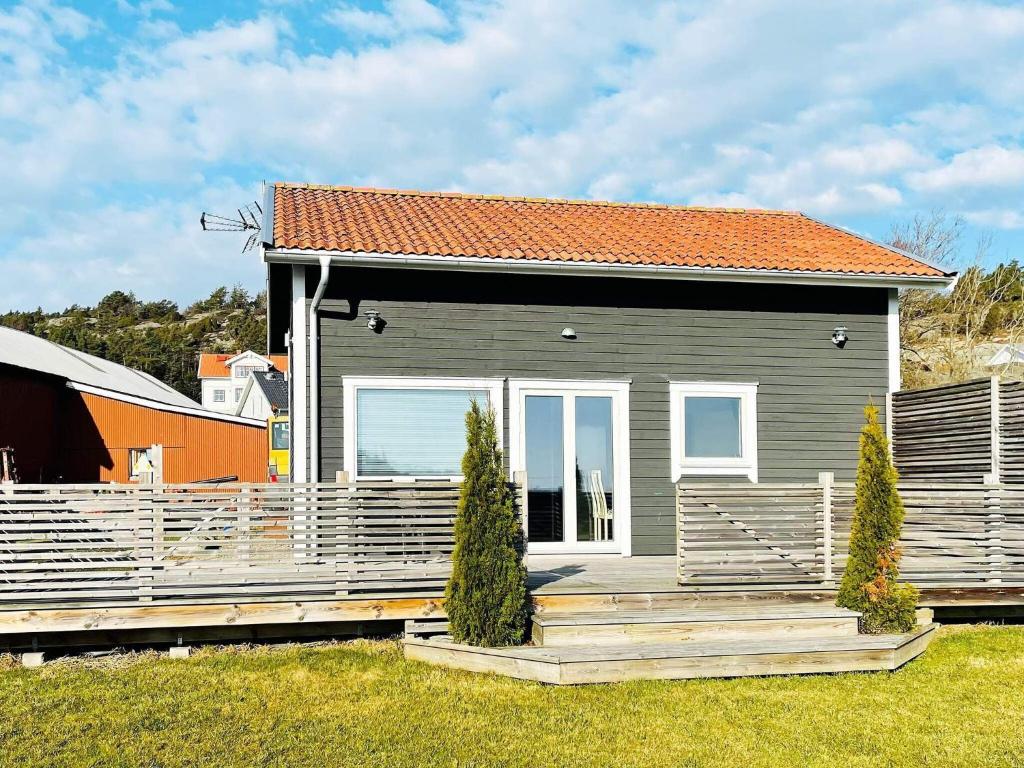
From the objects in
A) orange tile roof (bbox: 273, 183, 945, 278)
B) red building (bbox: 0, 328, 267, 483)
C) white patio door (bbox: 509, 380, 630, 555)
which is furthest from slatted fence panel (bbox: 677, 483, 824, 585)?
red building (bbox: 0, 328, 267, 483)

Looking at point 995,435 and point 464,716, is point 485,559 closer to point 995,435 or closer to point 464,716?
point 464,716

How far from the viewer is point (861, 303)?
32.9ft

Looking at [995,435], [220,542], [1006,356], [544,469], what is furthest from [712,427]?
[1006,356]

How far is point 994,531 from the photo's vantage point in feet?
24.8

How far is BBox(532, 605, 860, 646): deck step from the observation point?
655 cm

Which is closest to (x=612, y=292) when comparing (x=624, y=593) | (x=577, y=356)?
(x=577, y=356)

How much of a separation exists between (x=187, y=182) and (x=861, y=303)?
11.7 metres

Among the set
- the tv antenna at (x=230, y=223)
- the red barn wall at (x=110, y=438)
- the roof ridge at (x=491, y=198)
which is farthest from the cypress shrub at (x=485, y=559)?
the red barn wall at (x=110, y=438)

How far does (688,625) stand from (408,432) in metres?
3.68

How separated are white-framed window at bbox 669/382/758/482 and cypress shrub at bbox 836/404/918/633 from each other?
2607 millimetres

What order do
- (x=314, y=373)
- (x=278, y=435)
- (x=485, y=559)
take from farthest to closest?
(x=278, y=435), (x=314, y=373), (x=485, y=559)

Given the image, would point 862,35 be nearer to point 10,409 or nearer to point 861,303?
point 861,303

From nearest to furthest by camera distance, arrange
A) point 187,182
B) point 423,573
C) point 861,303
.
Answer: point 423,573
point 861,303
point 187,182

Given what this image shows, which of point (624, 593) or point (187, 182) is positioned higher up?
point (187, 182)
